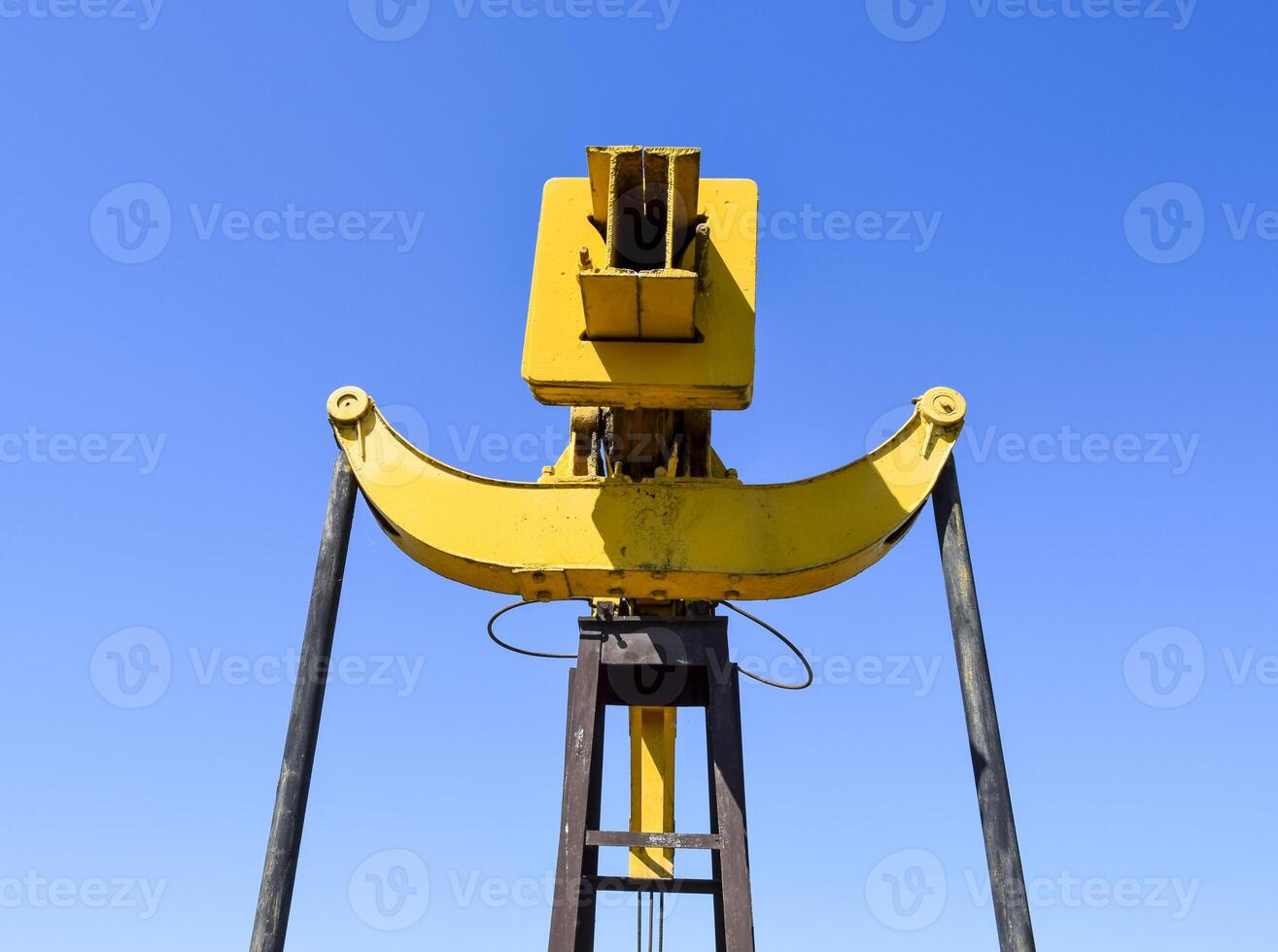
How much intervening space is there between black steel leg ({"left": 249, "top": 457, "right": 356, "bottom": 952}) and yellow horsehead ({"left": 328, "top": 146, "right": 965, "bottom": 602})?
30 cm

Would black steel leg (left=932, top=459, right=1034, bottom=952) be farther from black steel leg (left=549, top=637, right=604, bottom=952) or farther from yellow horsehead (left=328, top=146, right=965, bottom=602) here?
black steel leg (left=549, top=637, right=604, bottom=952)

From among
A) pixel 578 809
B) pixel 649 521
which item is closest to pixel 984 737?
pixel 649 521

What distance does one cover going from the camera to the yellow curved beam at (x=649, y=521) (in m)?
5.71

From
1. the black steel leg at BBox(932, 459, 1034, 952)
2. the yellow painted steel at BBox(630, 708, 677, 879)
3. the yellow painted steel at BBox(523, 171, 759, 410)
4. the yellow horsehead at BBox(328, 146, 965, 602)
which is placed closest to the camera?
the black steel leg at BBox(932, 459, 1034, 952)

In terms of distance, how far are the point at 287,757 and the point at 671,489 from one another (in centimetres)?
208

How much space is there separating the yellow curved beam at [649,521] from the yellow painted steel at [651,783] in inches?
111

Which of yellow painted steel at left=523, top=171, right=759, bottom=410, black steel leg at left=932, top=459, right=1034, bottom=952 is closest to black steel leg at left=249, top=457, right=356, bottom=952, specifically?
yellow painted steel at left=523, top=171, right=759, bottom=410

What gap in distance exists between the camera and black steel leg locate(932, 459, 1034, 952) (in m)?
4.77

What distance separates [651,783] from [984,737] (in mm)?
3710

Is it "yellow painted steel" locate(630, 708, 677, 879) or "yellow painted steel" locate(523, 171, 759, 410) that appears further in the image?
"yellow painted steel" locate(630, 708, 677, 879)

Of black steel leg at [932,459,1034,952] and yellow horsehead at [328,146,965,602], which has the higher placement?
yellow horsehead at [328,146,965,602]

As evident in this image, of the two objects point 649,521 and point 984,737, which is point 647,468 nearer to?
point 649,521

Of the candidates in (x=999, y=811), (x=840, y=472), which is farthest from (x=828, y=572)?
(x=999, y=811)

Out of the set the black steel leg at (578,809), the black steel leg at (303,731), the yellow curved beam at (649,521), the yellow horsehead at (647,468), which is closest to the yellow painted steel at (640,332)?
the yellow horsehead at (647,468)
